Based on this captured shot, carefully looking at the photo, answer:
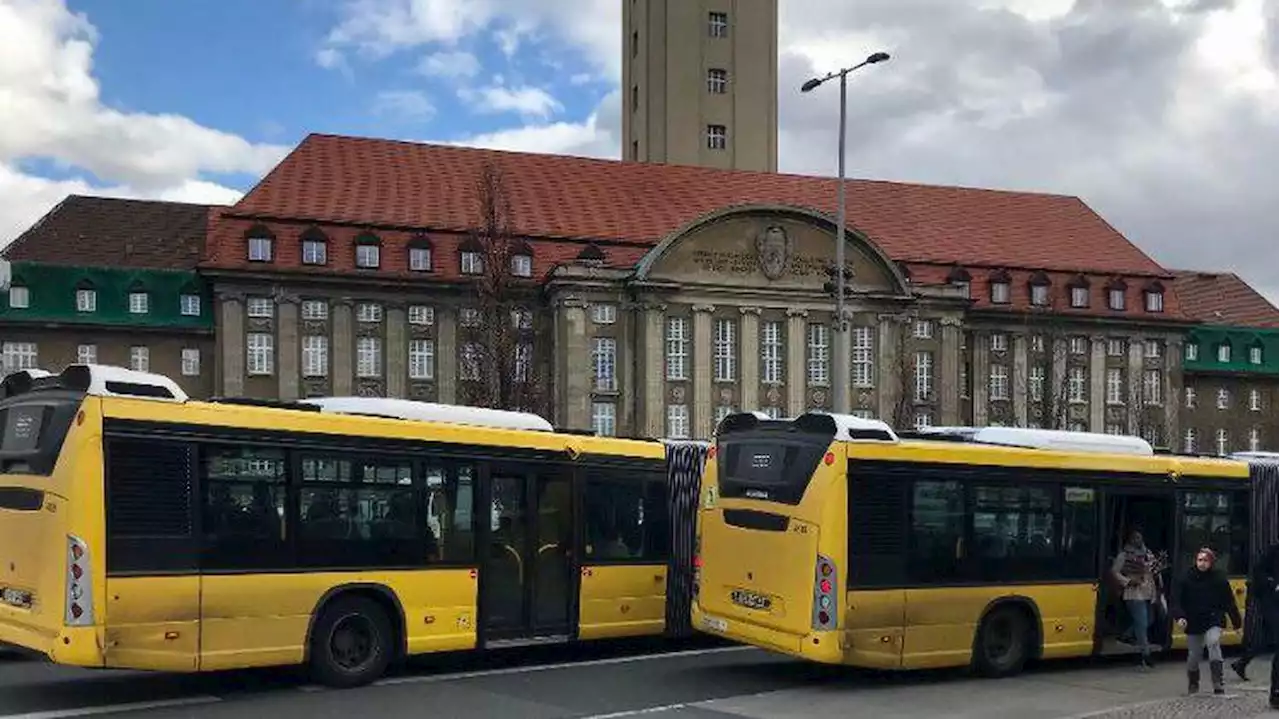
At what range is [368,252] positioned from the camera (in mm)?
63531

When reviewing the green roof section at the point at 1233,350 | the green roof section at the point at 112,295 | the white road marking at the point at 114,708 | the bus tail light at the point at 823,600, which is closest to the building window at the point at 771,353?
the green roof section at the point at 112,295

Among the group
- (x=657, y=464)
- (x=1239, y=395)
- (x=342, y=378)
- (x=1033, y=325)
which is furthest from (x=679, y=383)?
(x=657, y=464)

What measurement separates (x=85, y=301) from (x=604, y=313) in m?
25.7

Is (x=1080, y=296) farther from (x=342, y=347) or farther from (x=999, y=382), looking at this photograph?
(x=342, y=347)

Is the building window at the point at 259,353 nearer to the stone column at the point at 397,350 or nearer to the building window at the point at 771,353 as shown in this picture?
the stone column at the point at 397,350

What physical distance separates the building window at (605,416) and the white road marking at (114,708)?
52.2 m

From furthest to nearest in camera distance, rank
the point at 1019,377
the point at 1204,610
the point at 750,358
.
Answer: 1. the point at 1019,377
2. the point at 750,358
3. the point at 1204,610

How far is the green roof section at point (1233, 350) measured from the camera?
81.6 metres

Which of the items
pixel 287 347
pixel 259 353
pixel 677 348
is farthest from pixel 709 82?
pixel 259 353

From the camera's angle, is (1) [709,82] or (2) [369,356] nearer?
(2) [369,356]

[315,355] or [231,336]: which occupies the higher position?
[231,336]

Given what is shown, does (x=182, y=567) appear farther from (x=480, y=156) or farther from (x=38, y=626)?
(x=480, y=156)

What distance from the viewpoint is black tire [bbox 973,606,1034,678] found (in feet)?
45.3

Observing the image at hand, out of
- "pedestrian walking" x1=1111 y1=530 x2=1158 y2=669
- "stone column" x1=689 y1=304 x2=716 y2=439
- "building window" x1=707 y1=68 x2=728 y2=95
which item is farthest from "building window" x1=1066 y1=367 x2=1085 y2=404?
"pedestrian walking" x1=1111 y1=530 x2=1158 y2=669
